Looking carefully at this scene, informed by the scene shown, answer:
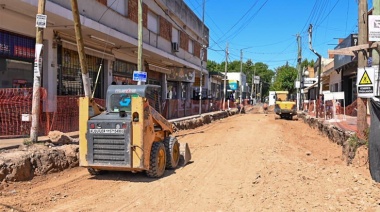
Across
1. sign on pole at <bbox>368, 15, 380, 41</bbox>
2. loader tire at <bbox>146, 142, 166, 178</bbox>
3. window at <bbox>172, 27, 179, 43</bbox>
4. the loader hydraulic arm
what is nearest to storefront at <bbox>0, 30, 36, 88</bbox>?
the loader hydraulic arm

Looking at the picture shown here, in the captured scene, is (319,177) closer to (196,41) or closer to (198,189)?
(198,189)

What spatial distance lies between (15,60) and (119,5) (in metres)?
7.60

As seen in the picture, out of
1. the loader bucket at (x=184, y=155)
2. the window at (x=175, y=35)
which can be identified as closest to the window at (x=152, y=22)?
the window at (x=175, y=35)

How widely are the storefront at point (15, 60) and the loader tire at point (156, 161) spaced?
6.98 meters

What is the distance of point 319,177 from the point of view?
27.6 ft

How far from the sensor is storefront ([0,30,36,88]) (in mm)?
12930

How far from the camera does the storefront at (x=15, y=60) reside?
12.9 m

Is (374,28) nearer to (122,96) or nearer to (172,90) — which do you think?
(122,96)

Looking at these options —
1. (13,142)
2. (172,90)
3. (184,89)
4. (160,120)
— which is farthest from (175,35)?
(160,120)

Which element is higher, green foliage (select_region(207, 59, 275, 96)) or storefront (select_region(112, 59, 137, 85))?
green foliage (select_region(207, 59, 275, 96))

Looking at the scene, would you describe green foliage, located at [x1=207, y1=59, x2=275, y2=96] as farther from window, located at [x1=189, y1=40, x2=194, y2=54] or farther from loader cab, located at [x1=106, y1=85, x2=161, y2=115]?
loader cab, located at [x1=106, y1=85, x2=161, y2=115]

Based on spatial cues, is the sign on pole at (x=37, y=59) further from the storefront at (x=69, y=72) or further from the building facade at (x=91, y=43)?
the storefront at (x=69, y=72)

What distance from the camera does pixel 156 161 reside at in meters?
8.76

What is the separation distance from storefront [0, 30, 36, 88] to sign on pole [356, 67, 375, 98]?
11075 millimetres
